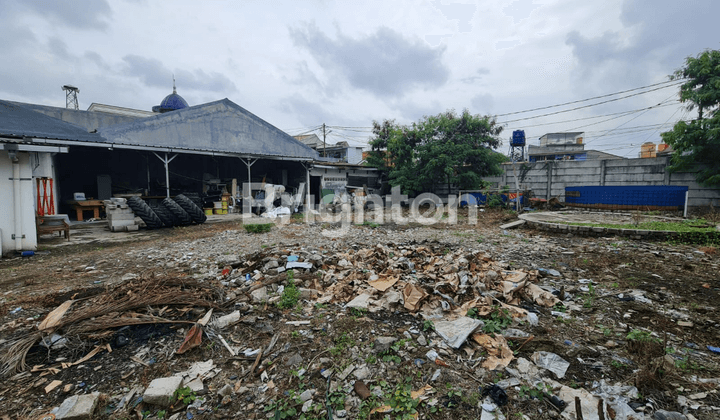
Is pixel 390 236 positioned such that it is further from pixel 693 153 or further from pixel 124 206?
pixel 693 153

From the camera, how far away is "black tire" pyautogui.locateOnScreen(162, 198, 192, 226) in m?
9.71

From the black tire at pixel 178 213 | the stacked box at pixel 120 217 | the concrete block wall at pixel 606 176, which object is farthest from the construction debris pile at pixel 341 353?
the concrete block wall at pixel 606 176

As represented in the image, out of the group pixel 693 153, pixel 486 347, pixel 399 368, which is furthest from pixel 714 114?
pixel 399 368

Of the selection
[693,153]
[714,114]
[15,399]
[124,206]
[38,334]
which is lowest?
[15,399]

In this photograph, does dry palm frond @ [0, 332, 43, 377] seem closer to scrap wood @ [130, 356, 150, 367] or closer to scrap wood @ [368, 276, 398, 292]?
scrap wood @ [130, 356, 150, 367]

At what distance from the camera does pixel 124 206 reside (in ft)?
30.0

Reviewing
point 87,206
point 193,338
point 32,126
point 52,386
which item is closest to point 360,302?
point 193,338

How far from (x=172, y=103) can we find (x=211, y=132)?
8971 mm

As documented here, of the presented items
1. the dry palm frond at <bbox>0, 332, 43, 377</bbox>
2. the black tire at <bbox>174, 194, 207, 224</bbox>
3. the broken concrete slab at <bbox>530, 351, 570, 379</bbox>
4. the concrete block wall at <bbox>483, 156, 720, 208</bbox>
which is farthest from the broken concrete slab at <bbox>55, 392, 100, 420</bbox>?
the concrete block wall at <bbox>483, 156, 720, 208</bbox>

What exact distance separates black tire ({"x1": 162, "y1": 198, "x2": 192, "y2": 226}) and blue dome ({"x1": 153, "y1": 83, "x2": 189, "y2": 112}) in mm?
13874

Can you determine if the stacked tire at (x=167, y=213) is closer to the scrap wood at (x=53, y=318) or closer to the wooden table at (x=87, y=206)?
the wooden table at (x=87, y=206)

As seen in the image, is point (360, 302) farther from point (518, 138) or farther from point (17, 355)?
point (518, 138)

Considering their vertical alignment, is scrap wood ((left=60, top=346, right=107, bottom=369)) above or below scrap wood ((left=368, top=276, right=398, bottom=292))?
below

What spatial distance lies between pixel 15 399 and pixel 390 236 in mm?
6834
